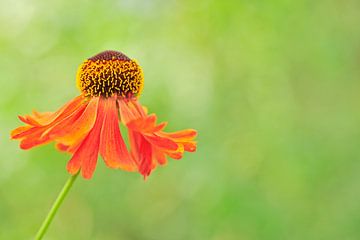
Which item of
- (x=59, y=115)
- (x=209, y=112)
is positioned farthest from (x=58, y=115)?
(x=209, y=112)

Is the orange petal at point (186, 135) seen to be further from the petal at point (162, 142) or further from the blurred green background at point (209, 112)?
the blurred green background at point (209, 112)

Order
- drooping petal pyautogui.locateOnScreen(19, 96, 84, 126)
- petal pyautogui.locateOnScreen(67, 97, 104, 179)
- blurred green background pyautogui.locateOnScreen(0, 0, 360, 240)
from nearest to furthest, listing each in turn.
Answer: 1. petal pyautogui.locateOnScreen(67, 97, 104, 179)
2. drooping petal pyautogui.locateOnScreen(19, 96, 84, 126)
3. blurred green background pyautogui.locateOnScreen(0, 0, 360, 240)

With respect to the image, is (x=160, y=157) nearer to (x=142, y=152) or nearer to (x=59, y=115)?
(x=142, y=152)

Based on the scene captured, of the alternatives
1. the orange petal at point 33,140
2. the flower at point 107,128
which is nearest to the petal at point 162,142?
the flower at point 107,128

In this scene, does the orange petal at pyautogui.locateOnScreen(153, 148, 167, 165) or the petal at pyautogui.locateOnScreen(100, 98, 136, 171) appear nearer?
the petal at pyautogui.locateOnScreen(100, 98, 136, 171)

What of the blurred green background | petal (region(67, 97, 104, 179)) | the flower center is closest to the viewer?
petal (region(67, 97, 104, 179))

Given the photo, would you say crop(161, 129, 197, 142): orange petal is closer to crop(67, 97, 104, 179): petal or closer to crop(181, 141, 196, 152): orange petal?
crop(181, 141, 196, 152): orange petal

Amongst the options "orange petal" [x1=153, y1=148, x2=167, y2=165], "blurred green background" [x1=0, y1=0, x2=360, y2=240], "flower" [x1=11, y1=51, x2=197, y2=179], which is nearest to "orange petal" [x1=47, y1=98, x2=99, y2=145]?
"flower" [x1=11, y1=51, x2=197, y2=179]
